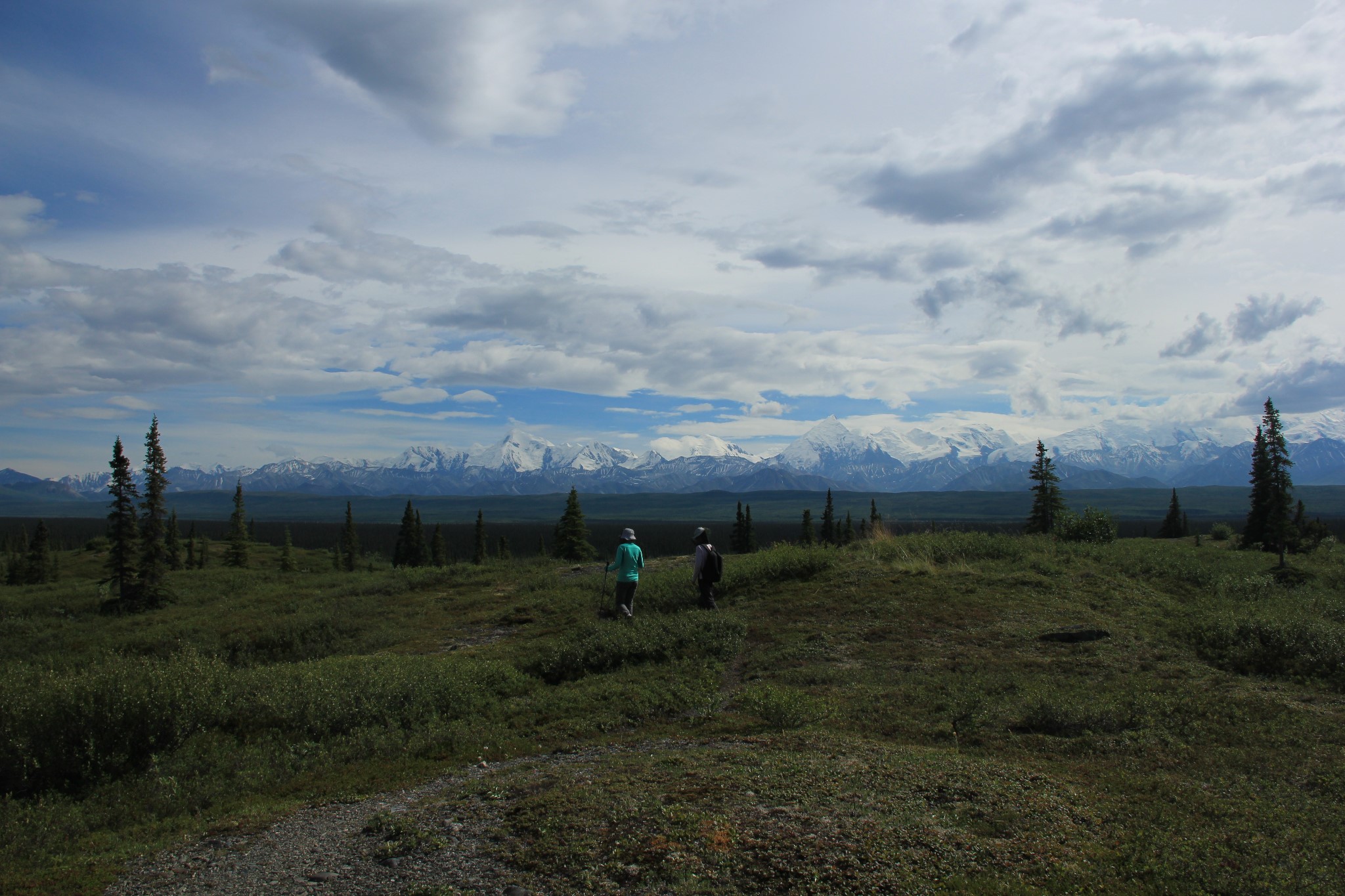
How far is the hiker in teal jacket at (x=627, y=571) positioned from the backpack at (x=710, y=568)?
1585 mm

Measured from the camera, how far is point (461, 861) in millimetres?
5621

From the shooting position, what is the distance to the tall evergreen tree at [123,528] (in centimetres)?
3384

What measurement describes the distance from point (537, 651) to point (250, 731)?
5455 millimetres

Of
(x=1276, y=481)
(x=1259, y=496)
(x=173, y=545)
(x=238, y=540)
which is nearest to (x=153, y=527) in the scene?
(x=173, y=545)

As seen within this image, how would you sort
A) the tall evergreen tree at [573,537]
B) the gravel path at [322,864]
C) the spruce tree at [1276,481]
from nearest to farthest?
the gravel path at [322,864], the spruce tree at [1276,481], the tall evergreen tree at [573,537]

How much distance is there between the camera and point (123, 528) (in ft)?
115

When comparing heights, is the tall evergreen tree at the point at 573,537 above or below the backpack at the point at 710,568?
below

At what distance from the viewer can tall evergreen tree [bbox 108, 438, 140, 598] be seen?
111ft

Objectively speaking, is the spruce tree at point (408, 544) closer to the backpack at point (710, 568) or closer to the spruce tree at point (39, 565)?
the spruce tree at point (39, 565)

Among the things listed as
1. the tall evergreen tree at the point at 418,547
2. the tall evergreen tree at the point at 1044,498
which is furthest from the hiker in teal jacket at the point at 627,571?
the tall evergreen tree at the point at 418,547

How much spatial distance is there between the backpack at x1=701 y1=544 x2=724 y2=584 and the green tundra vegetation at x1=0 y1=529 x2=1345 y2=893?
1.03m

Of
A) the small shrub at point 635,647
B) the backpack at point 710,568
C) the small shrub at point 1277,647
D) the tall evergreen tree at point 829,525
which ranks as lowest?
the tall evergreen tree at point 829,525

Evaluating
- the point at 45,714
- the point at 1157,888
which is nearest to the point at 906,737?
the point at 1157,888

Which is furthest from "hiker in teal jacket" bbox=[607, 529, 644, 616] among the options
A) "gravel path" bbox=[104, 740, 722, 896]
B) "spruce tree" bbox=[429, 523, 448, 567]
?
"spruce tree" bbox=[429, 523, 448, 567]
